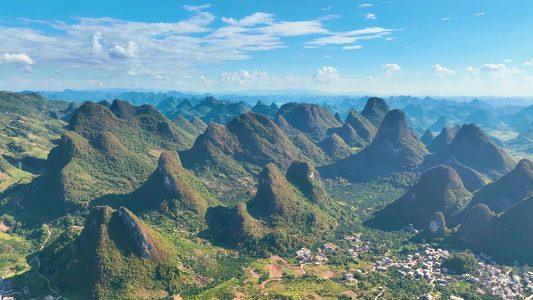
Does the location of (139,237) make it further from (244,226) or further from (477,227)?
(477,227)

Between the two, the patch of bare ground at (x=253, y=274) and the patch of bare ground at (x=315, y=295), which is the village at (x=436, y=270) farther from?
the patch of bare ground at (x=253, y=274)

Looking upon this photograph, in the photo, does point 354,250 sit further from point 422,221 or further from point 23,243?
point 23,243

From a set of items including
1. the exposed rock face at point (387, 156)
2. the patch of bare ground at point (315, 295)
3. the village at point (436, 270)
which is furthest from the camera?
the exposed rock face at point (387, 156)

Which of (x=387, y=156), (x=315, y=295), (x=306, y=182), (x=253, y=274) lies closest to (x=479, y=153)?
(x=387, y=156)

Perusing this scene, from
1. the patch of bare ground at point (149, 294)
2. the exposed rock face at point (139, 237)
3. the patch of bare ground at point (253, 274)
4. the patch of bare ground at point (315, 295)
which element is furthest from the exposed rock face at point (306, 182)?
the patch of bare ground at point (149, 294)

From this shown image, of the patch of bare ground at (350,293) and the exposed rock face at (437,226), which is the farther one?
the exposed rock face at (437,226)

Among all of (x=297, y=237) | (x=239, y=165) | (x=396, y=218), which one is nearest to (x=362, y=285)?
(x=297, y=237)
